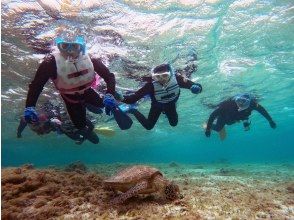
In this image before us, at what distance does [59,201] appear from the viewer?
20.9 ft

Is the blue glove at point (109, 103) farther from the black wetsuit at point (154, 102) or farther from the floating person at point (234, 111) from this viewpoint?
the floating person at point (234, 111)

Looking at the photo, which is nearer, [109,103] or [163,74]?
[109,103]

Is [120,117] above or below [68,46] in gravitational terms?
below

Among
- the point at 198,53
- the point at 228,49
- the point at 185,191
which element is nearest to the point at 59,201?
the point at 185,191

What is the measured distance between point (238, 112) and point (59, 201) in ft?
42.7

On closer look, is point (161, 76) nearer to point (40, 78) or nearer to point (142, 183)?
point (40, 78)

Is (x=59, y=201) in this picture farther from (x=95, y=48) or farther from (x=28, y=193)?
(x=95, y=48)

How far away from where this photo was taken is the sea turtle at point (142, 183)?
623cm

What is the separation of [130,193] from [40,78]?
167 inches

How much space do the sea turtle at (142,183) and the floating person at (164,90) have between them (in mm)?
3623

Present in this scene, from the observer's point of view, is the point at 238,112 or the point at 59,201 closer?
the point at 59,201

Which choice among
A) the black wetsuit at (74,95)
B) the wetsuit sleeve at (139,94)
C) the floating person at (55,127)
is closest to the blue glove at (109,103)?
the black wetsuit at (74,95)

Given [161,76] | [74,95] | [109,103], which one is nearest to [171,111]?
[161,76]

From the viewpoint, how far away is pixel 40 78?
736 centimetres
